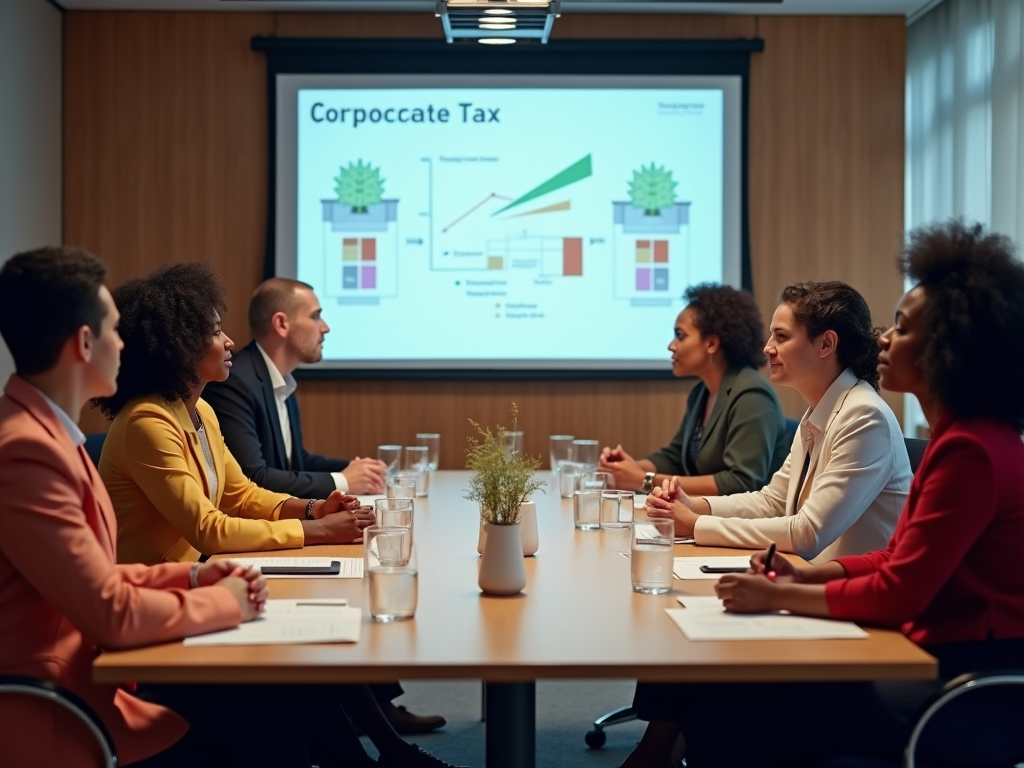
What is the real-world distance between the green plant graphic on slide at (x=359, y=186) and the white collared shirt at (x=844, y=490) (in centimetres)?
337

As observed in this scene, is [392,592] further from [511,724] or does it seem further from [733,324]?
[733,324]

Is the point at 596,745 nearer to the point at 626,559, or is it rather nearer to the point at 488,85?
the point at 626,559

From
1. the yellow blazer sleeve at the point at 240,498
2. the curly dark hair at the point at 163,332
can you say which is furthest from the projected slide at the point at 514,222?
the curly dark hair at the point at 163,332

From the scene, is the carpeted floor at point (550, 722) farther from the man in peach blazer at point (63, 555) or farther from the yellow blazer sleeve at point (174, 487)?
the man in peach blazer at point (63, 555)

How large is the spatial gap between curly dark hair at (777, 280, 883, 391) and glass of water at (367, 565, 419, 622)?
140 centimetres

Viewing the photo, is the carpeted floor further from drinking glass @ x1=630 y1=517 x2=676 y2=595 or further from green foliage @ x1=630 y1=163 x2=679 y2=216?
green foliage @ x1=630 y1=163 x2=679 y2=216

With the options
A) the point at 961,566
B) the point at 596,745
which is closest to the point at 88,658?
the point at 961,566

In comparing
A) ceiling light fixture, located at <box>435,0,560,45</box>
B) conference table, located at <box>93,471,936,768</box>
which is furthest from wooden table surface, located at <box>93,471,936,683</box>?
ceiling light fixture, located at <box>435,0,560,45</box>

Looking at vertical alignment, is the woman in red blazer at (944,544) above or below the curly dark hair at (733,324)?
below

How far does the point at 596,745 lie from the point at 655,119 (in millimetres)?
3305

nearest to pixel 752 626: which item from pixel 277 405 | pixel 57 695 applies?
pixel 57 695

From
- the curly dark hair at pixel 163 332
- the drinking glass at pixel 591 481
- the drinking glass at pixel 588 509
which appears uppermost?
the curly dark hair at pixel 163 332

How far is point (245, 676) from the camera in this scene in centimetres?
171

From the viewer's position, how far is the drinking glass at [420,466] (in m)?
3.76
